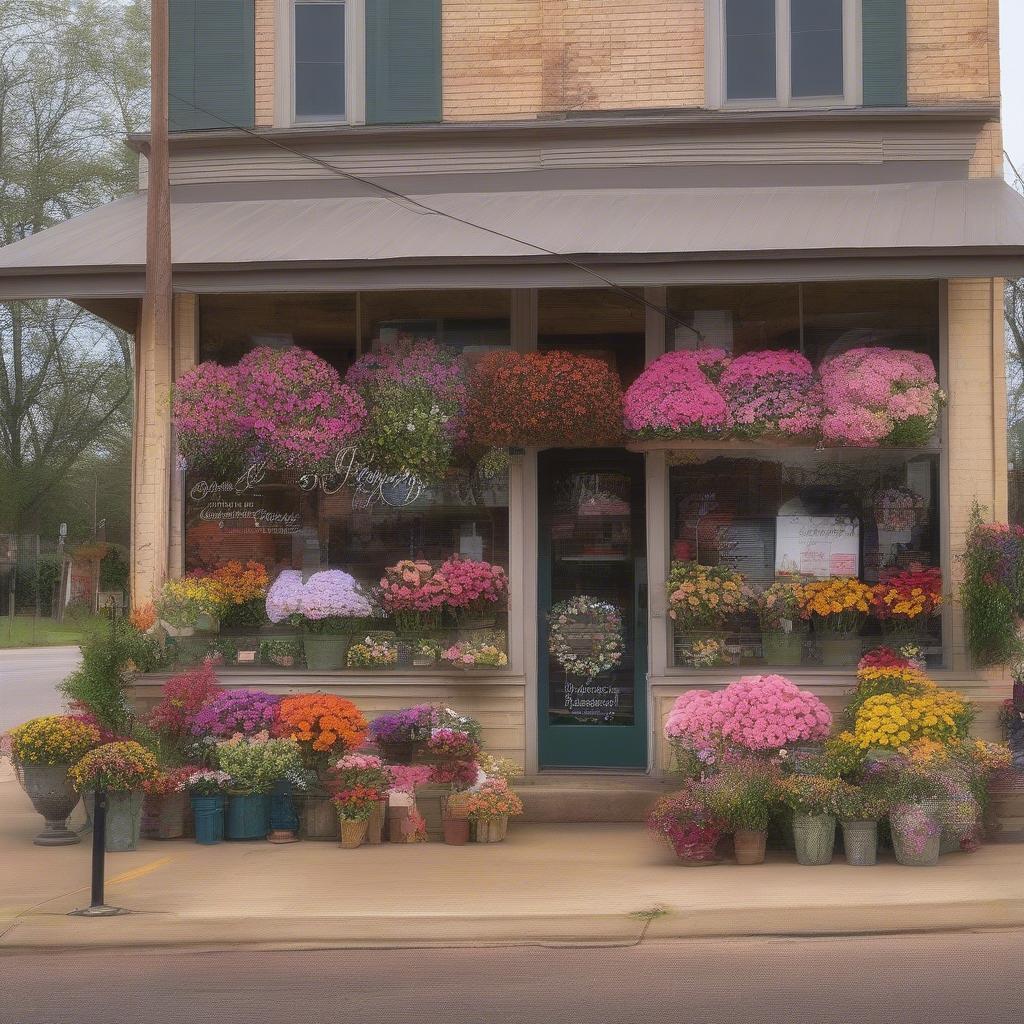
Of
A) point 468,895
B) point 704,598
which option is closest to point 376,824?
point 468,895

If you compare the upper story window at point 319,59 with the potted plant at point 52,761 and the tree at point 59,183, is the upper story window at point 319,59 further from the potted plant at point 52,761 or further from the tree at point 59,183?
the tree at point 59,183

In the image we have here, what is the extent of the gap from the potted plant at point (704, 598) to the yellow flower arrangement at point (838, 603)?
1.63ft

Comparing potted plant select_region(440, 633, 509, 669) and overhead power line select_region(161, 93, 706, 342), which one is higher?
overhead power line select_region(161, 93, 706, 342)

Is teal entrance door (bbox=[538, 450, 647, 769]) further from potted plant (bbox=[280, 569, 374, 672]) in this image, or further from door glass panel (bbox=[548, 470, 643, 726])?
potted plant (bbox=[280, 569, 374, 672])

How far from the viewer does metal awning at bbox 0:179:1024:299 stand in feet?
36.6

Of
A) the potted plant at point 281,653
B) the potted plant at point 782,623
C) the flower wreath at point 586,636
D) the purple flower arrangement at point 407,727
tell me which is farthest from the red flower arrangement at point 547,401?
the potted plant at point 281,653

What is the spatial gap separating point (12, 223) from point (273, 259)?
1472 inches

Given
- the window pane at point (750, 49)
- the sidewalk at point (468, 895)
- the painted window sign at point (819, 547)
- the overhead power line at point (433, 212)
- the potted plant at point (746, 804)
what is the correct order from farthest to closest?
the window pane at point (750, 49) → the painted window sign at point (819, 547) → the overhead power line at point (433, 212) → the potted plant at point (746, 804) → the sidewalk at point (468, 895)

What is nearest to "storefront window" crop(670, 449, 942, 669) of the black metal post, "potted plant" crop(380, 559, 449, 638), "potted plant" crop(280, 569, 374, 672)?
"potted plant" crop(380, 559, 449, 638)

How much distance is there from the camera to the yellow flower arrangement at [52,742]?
10938 mm

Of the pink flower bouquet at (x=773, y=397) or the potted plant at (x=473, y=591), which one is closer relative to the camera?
the pink flower bouquet at (x=773, y=397)

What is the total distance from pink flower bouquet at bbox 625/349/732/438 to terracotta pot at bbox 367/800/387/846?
11.2 feet

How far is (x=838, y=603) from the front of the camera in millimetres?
11883

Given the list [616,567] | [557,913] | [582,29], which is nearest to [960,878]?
[557,913]
